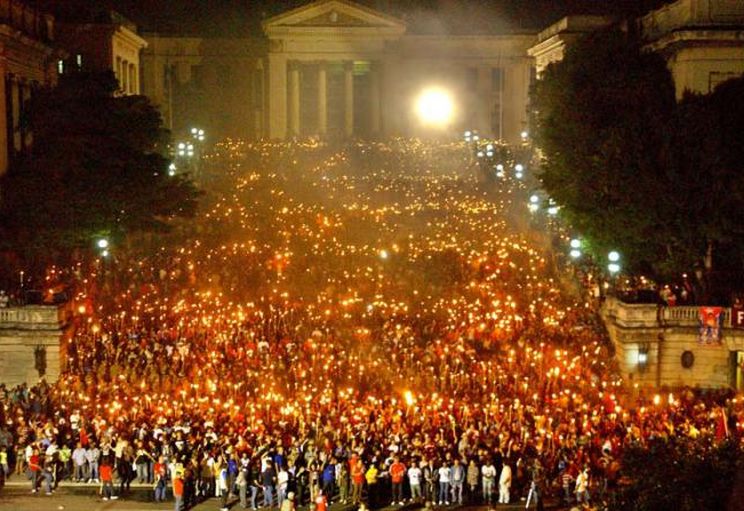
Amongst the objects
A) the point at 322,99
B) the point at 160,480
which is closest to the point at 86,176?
the point at 160,480

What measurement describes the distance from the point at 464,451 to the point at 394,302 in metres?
15.3

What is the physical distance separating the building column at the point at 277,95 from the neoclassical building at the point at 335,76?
8 centimetres

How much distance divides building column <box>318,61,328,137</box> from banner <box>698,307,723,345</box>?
56442 mm

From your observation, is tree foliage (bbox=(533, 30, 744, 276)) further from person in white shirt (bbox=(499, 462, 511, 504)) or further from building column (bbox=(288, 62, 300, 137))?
building column (bbox=(288, 62, 300, 137))

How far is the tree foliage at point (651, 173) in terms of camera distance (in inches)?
1521

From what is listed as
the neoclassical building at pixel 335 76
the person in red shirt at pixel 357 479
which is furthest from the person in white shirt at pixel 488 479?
the neoclassical building at pixel 335 76

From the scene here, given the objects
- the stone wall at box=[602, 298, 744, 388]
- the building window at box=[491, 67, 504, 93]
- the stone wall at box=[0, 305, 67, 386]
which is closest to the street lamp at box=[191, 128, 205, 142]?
the building window at box=[491, 67, 504, 93]

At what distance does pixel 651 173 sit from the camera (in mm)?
39531

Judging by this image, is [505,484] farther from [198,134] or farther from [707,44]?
[198,134]

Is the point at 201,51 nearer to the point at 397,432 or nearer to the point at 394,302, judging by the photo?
the point at 394,302

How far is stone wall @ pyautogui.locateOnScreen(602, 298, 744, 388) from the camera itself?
36344mm

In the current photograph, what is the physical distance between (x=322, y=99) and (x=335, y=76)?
2.86 meters

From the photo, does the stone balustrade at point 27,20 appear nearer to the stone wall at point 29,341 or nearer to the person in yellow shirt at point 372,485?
the stone wall at point 29,341

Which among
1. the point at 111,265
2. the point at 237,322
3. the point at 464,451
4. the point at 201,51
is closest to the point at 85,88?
the point at 111,265
